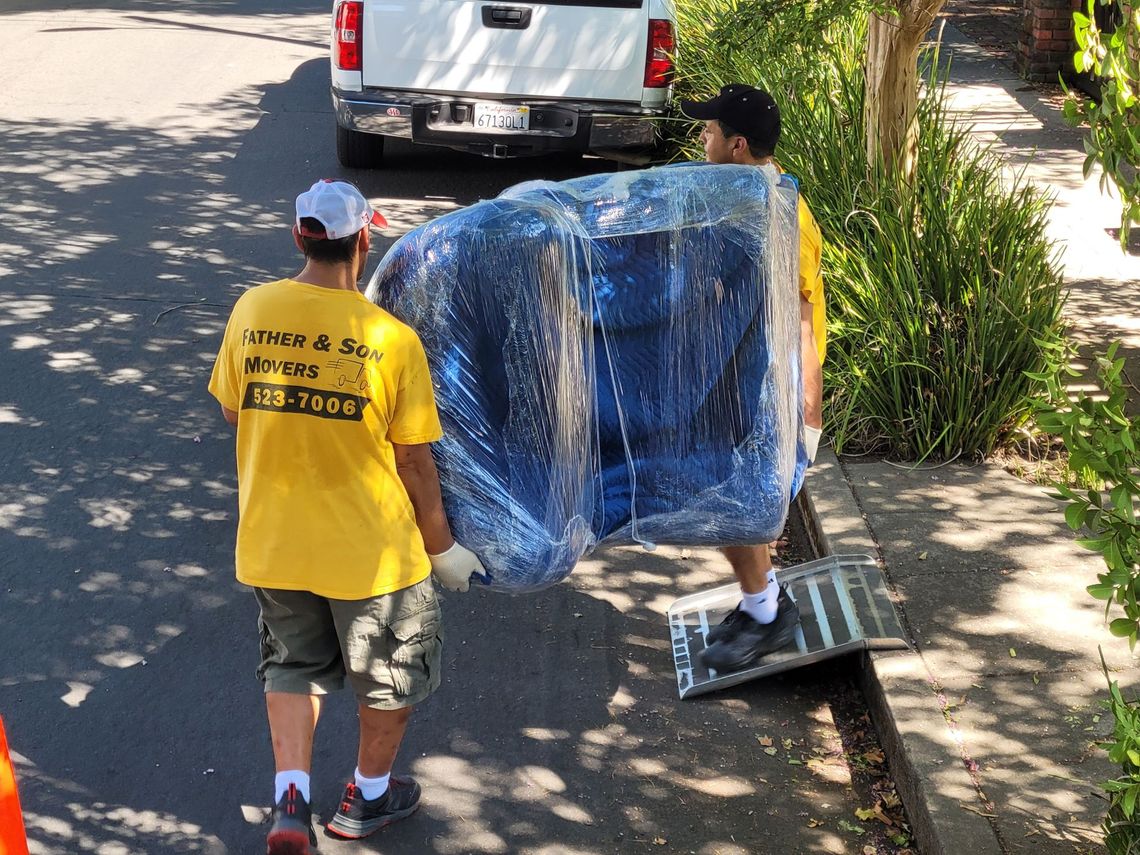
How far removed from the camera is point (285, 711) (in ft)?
10.8

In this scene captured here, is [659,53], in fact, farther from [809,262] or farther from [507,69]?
[809,262]

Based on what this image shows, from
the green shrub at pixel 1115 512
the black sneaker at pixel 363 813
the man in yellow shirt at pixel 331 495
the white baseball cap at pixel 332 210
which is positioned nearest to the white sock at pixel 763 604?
the man in yellow shirt at pixel 331 495

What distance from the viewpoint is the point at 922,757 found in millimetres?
3627

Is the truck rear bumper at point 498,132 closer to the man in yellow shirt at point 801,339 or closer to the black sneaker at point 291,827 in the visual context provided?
the man in yellow shirt at point 801,339

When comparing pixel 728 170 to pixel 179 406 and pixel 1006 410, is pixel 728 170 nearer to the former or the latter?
pixel 1006 410

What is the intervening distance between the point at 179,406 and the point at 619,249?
328 cm

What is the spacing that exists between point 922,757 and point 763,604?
740 millimetres

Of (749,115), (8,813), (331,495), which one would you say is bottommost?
(8,813)

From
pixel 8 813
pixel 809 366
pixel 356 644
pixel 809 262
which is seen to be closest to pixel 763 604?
pixel 809 366

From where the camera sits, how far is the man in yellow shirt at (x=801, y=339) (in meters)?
3.81

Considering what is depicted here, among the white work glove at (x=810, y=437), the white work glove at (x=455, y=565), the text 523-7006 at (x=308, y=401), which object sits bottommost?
the white work glove at (x=455, y=565)

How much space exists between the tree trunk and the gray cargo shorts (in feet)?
13.3

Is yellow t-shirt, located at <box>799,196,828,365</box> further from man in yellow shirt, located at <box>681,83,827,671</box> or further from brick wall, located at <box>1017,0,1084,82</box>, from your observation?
brick wall, located at <box>1017,0,1084,82</box>

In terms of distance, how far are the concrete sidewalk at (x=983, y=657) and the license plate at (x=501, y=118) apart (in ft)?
13.5
